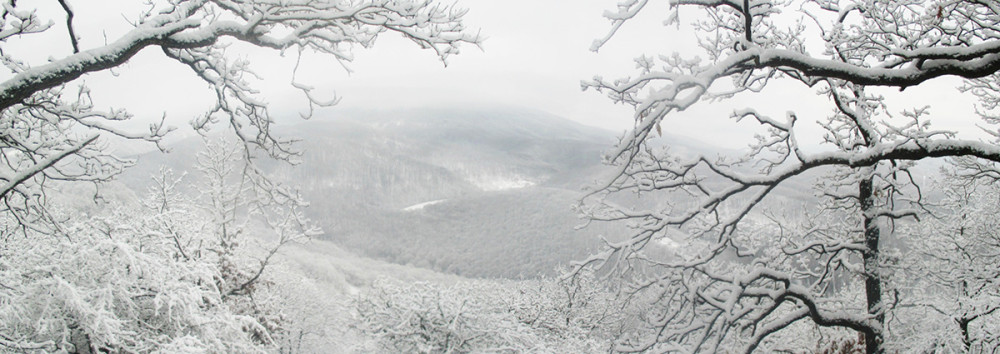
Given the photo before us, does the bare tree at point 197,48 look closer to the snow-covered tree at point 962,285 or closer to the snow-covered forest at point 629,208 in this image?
the snow-covered forest at point 629,208

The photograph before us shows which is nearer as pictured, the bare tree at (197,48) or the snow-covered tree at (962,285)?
the bare tree at (197,48)

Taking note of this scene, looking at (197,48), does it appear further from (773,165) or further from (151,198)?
(151,198)

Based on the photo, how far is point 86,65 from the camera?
119 inches

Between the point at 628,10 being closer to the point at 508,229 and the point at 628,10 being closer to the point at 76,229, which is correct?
the point at 76,229

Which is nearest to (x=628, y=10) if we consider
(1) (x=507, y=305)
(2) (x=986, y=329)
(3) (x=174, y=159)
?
(2) (x=986, y=329)

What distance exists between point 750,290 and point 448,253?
11097 centimetres

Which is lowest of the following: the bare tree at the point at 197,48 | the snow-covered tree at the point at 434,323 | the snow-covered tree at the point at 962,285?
the snow-covered tree at the point at 434,323

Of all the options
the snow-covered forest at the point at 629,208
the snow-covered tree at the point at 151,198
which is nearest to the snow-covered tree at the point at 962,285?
the snow-covered forest at the point at 629,208

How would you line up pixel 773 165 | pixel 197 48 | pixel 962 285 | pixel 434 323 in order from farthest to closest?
pixel 434 323
pixel 962 285
pixel 773 165
pixel 197 48

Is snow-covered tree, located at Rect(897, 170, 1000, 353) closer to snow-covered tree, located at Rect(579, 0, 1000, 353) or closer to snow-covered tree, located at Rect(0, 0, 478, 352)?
snow-covered tree, located at Rect(579, 0, 1000, 353)

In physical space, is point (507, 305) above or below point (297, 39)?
below

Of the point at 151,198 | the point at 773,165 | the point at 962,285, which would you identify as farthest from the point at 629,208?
the point at 151,198

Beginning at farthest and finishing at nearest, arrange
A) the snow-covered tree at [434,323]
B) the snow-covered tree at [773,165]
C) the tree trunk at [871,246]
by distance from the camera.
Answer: the snow-covered tree at [434,323]
the tree trunk at [871,246]
the snow-covered tree at [773,165]

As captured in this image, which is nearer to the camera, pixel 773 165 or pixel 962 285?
pixel 773 165
